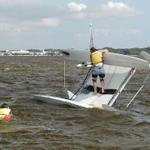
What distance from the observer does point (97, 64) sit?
23.9m

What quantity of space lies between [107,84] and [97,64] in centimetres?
188

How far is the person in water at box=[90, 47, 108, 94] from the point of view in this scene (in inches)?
930

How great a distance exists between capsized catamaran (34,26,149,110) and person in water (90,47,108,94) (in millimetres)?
257

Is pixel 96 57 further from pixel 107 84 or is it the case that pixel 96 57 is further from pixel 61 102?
pixel 61 102

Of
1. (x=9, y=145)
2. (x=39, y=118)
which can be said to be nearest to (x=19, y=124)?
(x=39, y=118)

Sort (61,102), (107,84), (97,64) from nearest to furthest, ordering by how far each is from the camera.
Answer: (97,64) → (61,102) → (107,84)

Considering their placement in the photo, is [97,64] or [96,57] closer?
[96,57]

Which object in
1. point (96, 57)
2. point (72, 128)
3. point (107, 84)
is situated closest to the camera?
point (72, 128)

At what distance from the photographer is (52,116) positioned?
70.6ft

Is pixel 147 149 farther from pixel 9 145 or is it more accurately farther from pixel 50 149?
pixel 9 145

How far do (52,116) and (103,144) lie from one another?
5974 millimetres

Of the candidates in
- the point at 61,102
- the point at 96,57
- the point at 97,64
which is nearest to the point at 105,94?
the point at 97,64

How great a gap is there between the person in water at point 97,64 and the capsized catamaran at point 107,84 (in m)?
0.26

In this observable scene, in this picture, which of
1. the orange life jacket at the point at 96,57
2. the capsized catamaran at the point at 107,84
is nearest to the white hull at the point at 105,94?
the capsized catamaran at the point at 107,84
